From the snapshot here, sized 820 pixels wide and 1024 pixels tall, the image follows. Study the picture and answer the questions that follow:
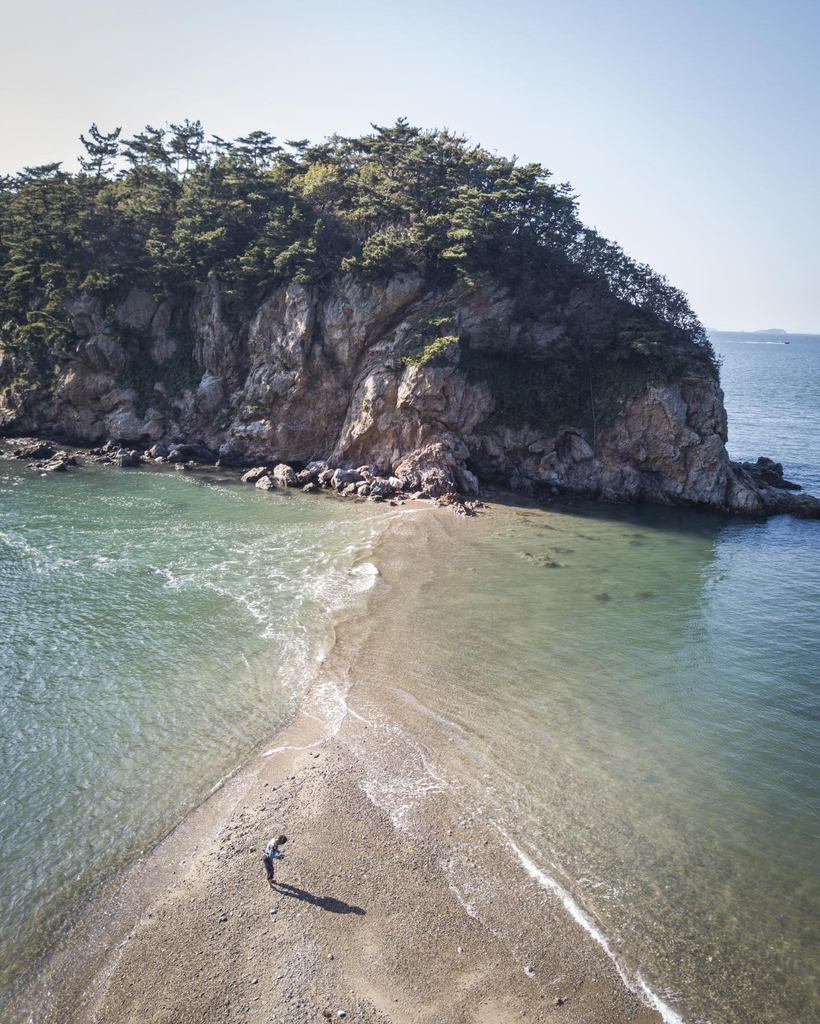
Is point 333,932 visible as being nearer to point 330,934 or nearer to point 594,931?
point 330,934

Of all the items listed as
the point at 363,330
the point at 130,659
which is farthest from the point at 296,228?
the point at 130,659

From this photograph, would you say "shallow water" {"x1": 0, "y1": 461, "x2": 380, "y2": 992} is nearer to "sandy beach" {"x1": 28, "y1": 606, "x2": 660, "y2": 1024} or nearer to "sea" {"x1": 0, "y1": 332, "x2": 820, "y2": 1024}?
"sea" {"x1": 0, "y1": 332, "x2": 820, "y2": 1024}

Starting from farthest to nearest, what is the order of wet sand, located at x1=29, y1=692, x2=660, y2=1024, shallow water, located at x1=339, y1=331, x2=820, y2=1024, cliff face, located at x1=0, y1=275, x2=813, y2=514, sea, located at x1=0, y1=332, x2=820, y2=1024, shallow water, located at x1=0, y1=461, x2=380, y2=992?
cliff face, located at x1=0, y1=275, x2=813, y2=514 < shallow water, located at x1=0, y1=461, x2=380, y2=992 < sea, located at x1=0, y1=332, x2=820, y2=1024 < shallow water, located at x1=339, y1=331, x2=820, y2=1024 < wet sand, located at x1=29, y1=692, x2=660, y2=1024

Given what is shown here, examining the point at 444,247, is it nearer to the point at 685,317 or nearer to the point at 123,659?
the point at 685,317

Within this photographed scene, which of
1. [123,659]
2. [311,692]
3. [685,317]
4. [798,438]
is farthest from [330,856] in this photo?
[798,438]

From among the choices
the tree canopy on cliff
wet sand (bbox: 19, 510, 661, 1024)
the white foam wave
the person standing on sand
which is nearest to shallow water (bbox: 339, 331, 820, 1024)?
the white foam wave

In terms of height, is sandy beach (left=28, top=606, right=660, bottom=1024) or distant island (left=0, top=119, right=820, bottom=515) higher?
distant island (left=0, top=119, right=820, bottom=515)

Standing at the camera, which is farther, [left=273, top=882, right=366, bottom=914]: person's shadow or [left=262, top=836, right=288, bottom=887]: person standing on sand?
[left=262, top=836, right=288, bottom=887]: person standing on sand

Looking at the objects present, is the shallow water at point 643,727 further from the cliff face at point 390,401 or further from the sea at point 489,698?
the cliff face at point 390,401
